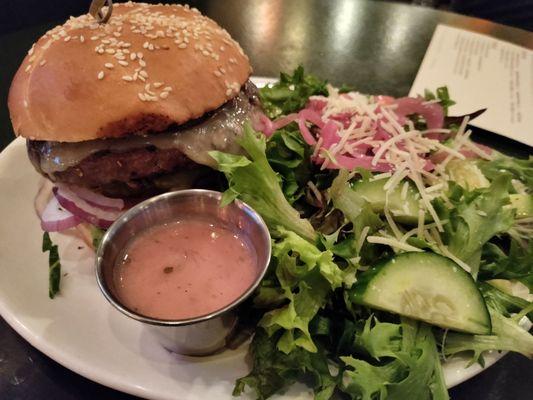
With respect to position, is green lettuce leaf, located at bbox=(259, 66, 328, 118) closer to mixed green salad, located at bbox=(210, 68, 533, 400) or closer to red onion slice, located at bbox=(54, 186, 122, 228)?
mixed green salad, located at bbox=(210, 68, 533, 400)

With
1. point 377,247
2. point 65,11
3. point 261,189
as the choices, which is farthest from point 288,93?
point 65,11

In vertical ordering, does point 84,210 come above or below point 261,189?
below

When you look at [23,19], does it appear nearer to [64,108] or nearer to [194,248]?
[64,108]

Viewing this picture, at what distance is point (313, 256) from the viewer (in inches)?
66.1

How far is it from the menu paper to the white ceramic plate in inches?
72.2

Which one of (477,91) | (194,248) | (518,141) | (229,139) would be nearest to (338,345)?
(194,248)

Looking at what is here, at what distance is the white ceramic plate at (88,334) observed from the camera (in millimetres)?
1570

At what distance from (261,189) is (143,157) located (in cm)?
52

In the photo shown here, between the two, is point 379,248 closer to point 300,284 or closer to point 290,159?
point 300,284

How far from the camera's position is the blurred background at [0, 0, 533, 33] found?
4.86 meters

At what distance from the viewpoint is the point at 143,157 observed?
204cm

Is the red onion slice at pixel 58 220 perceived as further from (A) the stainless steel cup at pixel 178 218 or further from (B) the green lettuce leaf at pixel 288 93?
(B) the green lettuce leaf at pixel 288 93

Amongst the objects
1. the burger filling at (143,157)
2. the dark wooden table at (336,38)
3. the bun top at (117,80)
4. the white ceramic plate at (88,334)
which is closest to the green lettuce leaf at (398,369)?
the white ceramic plate at (88,334)

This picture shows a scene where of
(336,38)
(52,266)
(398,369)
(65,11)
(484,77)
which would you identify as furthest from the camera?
(65,11)
